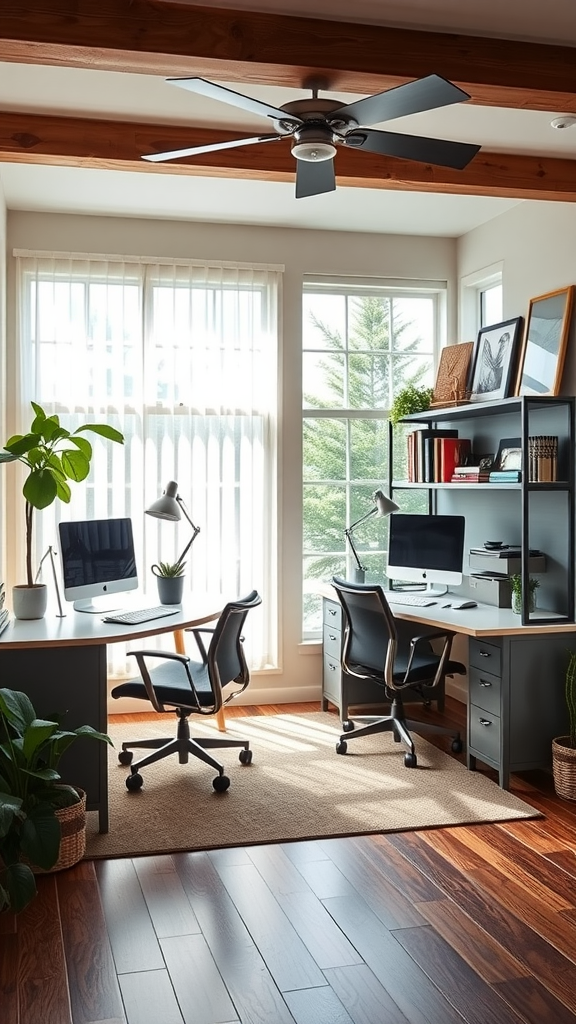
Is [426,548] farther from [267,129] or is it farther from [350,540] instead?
[267,129]

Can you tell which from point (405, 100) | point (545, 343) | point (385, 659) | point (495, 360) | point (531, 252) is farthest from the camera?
point (495, 360)

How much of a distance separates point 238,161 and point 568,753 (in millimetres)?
2781

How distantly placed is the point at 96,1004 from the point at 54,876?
2.69ft

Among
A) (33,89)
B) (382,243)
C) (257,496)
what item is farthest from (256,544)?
(33,89)

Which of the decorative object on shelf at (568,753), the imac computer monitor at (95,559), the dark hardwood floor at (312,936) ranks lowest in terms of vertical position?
the dark hardwood floor at (312,936)

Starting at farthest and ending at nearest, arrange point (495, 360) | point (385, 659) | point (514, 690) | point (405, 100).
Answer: point (495, 360) → point (385, 659) → point (514, 690) → point (405, 100)

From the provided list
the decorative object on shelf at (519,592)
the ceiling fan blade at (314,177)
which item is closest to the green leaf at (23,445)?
the ceiling fan blade at (314,177)

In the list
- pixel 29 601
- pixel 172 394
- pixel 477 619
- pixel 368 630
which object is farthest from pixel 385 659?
pixel 172 394

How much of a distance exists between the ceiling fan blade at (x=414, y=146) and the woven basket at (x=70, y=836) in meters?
2.36

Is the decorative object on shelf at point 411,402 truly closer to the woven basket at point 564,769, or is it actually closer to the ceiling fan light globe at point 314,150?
the woven basket at point 564,769

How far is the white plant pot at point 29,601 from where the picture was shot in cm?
383

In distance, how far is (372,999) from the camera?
227 centimetres

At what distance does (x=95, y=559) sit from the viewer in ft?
13.5

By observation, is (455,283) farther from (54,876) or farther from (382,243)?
(54,876)
